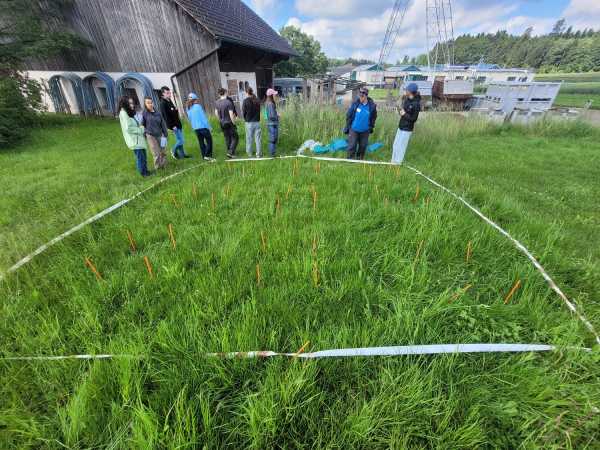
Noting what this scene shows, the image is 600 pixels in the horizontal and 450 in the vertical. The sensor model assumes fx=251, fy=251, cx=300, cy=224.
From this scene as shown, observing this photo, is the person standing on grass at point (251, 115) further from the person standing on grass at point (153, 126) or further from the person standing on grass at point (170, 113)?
the person standing on grass at point (153, 126)

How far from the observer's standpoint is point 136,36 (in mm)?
12688

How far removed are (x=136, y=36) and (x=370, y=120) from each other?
14090mm

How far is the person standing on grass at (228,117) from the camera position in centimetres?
606

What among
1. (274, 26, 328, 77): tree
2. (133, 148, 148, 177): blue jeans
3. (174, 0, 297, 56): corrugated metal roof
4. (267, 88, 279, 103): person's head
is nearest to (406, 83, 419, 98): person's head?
(267, 88, 279, 103): person's head

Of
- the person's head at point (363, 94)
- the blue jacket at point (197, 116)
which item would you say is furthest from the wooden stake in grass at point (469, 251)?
the blue jacket at point (197, 116)

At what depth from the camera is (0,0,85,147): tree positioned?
853 cm

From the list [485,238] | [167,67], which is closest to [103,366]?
[485,238]

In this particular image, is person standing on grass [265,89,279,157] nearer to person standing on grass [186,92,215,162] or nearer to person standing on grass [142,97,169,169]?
person standing on grass [186,92,215,162]

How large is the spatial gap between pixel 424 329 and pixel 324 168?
12.5ft

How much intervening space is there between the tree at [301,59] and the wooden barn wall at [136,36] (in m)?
20.9

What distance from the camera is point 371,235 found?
2.72 metres

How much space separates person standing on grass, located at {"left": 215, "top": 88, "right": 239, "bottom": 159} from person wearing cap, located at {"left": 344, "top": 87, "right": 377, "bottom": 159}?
283cm

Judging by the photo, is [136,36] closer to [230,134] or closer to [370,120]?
[230,134]

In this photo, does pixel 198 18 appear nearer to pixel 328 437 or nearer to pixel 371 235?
pixel 371 235
